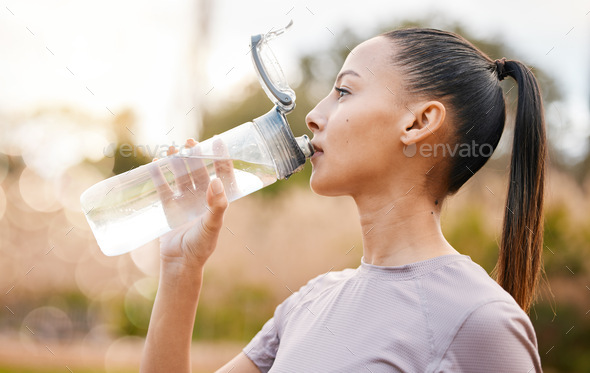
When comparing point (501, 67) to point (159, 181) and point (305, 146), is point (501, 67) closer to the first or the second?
point (305, 146)

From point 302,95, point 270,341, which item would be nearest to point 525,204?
point 270,341

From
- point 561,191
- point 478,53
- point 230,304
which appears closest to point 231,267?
point 230,304

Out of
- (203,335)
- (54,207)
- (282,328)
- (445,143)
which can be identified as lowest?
(203,335)

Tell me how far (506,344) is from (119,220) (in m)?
0.84

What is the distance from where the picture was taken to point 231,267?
14.1 ft

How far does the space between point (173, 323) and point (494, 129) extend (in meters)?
0.71

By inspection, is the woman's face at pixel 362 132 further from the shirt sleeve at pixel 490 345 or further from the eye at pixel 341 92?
the shirt sleeve at pixel 490 345

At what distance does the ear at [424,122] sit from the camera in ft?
3.06

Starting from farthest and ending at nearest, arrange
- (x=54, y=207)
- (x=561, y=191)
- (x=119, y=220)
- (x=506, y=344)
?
(x=54, y=207)
(x=561, y=191)
(x=119, y=220)
(x=506, y=344)

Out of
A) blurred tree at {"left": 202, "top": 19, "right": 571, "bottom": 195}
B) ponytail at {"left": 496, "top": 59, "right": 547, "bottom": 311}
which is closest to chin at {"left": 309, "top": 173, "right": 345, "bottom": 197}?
ponytail at {"left": 496, "top": 59, "right": 547, "bottom": 311}

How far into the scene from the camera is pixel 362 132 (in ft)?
3.07

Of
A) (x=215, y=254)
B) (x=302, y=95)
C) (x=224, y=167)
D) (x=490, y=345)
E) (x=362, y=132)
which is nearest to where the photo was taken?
(x=490, y=345)

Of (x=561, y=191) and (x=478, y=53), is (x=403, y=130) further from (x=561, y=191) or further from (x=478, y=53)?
(x=561, y=191)

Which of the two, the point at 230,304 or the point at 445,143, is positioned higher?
the point at 445,143
